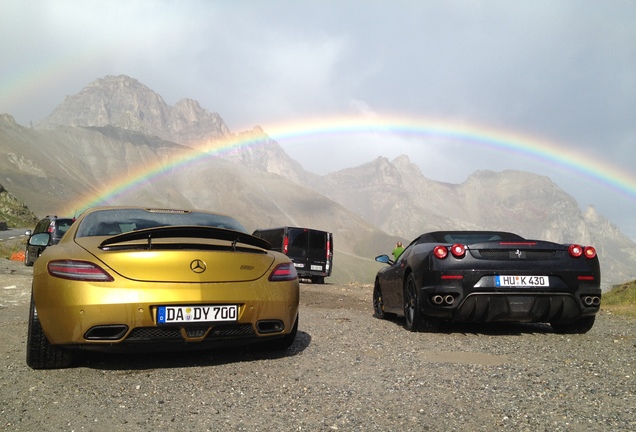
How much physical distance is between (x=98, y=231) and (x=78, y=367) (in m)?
1.18

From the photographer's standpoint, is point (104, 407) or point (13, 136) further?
point (13, 136)

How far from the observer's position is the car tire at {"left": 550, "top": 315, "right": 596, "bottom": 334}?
6.20m

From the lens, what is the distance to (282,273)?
181 inches

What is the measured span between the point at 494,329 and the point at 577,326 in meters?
0.96

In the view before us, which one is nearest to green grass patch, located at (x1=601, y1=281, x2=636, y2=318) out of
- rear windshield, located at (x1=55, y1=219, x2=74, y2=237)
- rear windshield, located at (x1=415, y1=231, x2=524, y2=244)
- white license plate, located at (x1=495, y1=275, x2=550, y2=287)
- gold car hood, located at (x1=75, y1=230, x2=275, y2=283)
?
rear windshield, located at (x1=415, y1=231, x2=524, y2=244)

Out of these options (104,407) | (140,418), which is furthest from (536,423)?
(104,407)

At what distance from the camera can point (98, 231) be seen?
15.5 feet

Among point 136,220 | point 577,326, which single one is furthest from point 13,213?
point 577,326

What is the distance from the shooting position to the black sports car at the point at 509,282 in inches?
226

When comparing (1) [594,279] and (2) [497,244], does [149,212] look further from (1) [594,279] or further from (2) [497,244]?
(1) [594,279]

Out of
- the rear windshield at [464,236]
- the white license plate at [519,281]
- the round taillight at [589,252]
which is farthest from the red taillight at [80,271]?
the round taillight at [589,252]

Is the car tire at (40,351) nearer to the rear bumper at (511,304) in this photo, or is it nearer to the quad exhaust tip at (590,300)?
the rear bumper at (511,304)

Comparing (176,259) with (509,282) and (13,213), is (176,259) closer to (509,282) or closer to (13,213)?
(509,282)

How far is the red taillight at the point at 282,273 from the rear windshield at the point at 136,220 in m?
0.68
